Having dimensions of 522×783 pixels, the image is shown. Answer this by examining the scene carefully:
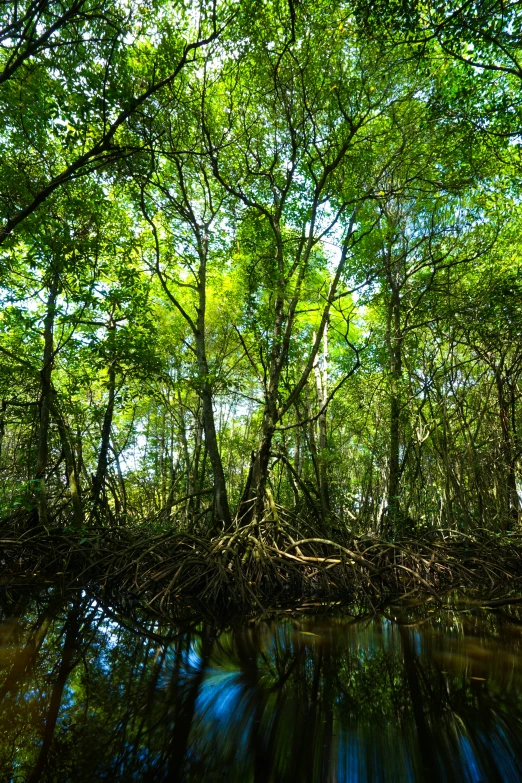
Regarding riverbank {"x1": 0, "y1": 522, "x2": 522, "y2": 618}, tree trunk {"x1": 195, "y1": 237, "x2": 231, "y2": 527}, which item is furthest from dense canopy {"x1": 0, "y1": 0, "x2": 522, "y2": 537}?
riverbank {"x1": 0, "y1": 522, "x2": 522, "y2": 618}

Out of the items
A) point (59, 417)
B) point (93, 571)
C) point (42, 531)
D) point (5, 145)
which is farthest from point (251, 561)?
point (5, 145)

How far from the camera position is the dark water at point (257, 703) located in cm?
202

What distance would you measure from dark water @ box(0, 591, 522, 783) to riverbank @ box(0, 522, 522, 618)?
111cm

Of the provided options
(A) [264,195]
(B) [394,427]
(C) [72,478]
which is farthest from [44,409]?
(B) [394,427]

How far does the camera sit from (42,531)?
22.5 feet

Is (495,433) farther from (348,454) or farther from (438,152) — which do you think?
(348,454)

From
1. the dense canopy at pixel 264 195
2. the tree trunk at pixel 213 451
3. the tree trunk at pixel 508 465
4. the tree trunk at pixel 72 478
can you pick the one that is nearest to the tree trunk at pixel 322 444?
the dense canopy at pixel 264 195

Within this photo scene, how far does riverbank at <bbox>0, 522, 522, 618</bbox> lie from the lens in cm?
528

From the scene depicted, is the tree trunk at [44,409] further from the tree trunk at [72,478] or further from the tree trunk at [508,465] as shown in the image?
the tree trunk at [508,465]

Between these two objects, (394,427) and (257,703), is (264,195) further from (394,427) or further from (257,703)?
(257,703)

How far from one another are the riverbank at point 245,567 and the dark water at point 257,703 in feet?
3.66

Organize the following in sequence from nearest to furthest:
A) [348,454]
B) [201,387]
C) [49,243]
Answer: [49,243] < [201,387] < [348,454]

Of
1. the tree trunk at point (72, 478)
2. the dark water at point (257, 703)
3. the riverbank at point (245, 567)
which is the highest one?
the tree trunk at point (72, 478)

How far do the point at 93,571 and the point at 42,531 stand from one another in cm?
131
